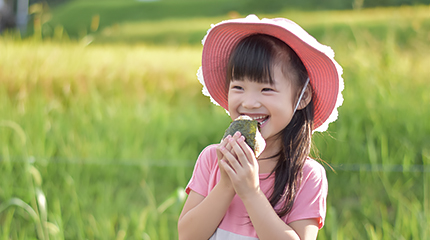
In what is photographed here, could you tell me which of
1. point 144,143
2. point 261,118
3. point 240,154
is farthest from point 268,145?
point 144,143

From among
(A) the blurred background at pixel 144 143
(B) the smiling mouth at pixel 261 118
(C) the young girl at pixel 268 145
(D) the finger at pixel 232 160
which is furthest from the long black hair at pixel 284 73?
(A) the blurred background at pixel 144 143

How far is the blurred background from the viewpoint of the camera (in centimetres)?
270

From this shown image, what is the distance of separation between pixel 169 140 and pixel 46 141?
1017 millimetres

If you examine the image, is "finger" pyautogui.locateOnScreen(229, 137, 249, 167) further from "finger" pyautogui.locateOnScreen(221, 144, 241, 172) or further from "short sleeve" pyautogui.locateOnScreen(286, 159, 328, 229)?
"short sleeve" pyautogui.locateOnScreen(286, 159, 328, 229)

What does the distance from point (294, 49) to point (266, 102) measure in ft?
0.72

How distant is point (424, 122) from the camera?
3.39m

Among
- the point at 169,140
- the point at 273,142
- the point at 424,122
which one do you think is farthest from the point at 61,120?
the point at 424,122

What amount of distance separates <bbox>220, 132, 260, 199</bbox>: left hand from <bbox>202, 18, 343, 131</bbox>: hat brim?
1.19 feet

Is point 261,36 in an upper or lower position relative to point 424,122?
upper

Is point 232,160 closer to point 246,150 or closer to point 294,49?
point 246,150

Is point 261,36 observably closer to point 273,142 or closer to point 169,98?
point 273,142

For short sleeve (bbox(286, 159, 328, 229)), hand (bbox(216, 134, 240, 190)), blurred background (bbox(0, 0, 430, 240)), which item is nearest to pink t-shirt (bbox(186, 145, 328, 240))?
short sleeve (bbox(286, 159, 328, 229))

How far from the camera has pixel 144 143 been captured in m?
3.53

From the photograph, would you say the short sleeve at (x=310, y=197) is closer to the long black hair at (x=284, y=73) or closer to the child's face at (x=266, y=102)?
the long black hair at (x=284, y=73)
